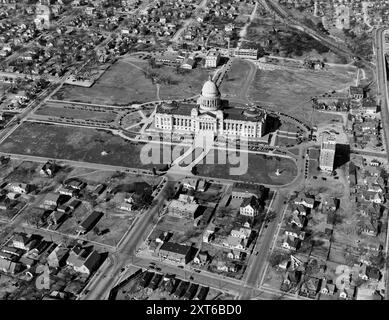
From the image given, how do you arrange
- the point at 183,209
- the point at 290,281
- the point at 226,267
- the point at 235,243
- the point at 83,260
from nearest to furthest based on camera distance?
1. the point at 290,281
2. the point at 226,267
3. the point at 83,260
4. the point at 235,243
5. the point at 183,209

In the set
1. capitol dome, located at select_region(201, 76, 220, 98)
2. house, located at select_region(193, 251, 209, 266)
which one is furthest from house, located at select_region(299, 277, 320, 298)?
capitol dome, located at select_region(201, 76, 220, 98)

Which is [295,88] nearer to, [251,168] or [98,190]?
[251,168]

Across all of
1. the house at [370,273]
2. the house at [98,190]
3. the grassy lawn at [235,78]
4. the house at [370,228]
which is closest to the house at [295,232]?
the house at [370,228]

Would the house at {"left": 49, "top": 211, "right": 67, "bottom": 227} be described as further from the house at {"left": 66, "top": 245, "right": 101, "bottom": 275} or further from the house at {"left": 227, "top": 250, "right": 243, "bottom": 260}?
the house at {"left": 227, "top": 250, "right": 243, "bottom": 260}

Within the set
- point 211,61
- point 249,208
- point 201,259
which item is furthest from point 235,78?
point 201,259

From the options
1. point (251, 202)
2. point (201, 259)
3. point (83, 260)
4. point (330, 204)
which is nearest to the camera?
point (83, 260)

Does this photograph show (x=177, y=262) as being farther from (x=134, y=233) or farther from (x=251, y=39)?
(x=251, y=39)
